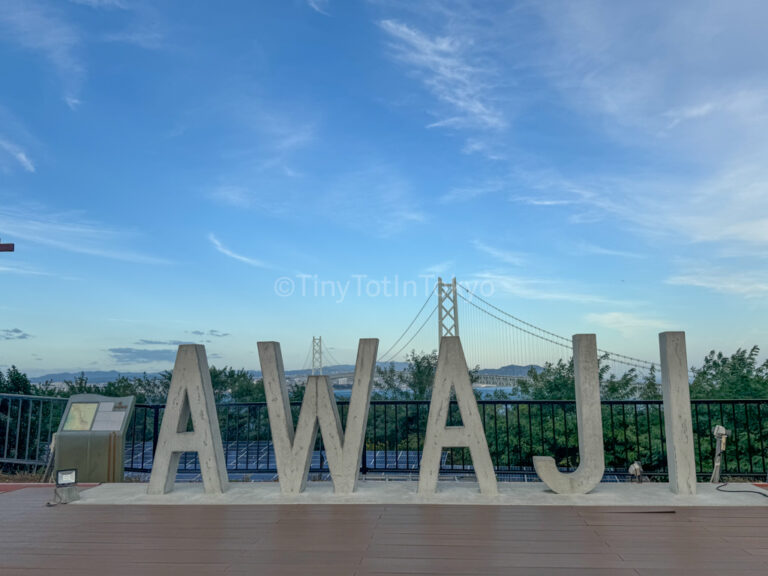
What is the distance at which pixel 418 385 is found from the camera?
54.7ft

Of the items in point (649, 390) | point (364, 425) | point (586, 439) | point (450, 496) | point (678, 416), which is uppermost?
point (649, 390)

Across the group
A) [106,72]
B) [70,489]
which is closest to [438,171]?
[106,72]

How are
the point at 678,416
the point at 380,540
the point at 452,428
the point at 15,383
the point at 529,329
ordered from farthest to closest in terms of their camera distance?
the point at 529,329
the point at 15,383
the point at 452,428
the point at 678,416
the point at 380,540

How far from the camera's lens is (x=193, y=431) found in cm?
491

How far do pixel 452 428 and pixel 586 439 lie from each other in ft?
3.99

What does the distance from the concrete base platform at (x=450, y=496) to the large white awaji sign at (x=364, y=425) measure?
118mm

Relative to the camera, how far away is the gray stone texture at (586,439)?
460cm

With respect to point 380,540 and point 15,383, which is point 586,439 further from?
point 15,383

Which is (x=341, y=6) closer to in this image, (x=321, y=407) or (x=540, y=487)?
(x=321, y=407)

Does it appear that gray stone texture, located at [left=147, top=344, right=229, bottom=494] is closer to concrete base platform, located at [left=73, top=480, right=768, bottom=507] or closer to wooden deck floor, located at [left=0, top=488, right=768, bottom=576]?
concrete base platform, located at [left=73, top=480, right=768, bottom=507]

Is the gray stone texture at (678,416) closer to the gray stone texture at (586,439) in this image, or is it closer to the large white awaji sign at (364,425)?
the large white awaji sign at (364,425)

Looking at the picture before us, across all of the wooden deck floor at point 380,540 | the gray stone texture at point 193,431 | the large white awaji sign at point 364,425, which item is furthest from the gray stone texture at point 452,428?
the gray stone texture at point 193,431

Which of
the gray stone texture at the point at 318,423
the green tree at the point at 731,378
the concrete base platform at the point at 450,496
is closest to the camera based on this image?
the concrete base platform at the point at 450,496

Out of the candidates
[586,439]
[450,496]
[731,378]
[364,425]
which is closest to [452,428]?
[450,496]
